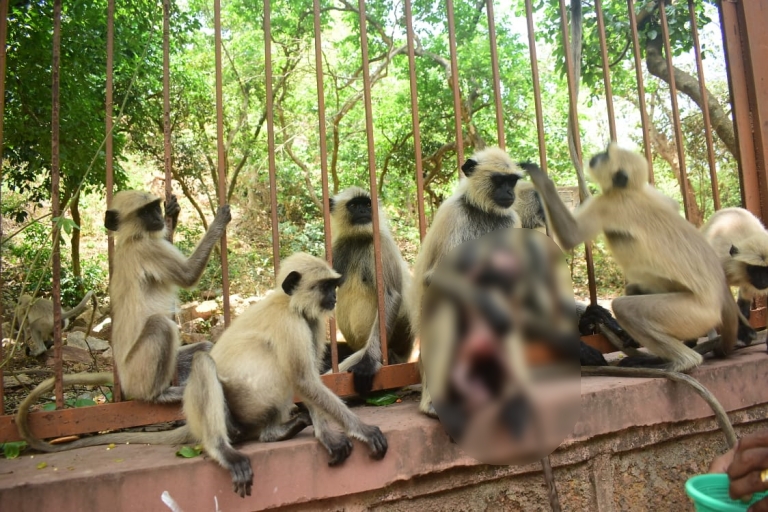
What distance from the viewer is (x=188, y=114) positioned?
38.2ft

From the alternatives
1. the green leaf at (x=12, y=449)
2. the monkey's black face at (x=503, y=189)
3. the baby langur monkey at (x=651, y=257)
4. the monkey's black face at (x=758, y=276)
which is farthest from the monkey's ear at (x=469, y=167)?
the green leaf at (x=12, y=449)

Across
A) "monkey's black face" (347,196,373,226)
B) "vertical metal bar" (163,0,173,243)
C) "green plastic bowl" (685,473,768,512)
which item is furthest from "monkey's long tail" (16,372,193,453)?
"monkey's black face" (347,196,373,226)

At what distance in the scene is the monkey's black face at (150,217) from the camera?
3350 mm

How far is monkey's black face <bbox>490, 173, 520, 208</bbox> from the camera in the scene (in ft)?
11.2

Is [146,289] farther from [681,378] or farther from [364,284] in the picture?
[681,378]

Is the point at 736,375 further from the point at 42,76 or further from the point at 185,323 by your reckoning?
the point at 185,323

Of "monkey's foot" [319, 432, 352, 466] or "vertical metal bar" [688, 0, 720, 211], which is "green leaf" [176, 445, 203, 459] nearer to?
"monkey's foot" [319, 432, 352, 466]

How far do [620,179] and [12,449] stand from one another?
3370 millimetres

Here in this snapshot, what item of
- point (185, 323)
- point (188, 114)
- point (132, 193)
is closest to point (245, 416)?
point (132, 193)

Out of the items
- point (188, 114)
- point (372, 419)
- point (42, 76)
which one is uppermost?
point (188, 114)

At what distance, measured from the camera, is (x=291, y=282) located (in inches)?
105

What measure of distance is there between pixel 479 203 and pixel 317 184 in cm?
1192

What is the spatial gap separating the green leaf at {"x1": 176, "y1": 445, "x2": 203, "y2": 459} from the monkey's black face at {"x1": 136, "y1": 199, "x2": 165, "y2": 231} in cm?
147

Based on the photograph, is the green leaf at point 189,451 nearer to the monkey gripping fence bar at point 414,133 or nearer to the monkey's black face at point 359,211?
the monkey gripping fence bar at point 414,133
